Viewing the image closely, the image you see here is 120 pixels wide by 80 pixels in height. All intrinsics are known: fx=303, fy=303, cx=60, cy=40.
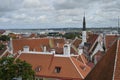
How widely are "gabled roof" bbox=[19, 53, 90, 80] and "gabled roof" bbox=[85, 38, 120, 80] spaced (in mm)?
18344

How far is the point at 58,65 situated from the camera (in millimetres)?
39906

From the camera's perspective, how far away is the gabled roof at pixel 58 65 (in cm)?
3788

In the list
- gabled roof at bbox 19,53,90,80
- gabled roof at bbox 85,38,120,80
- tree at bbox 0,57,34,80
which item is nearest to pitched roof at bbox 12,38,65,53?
gabled roof at bbox 19,53,90,80

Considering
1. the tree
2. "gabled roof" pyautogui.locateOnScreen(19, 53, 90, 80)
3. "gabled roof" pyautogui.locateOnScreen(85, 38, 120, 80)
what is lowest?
"gabled roof" pyautogui.locateOnScreen(19, 53, 90, 80)

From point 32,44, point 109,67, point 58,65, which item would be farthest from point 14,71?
point 32,44

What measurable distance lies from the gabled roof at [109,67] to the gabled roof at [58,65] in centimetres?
1834

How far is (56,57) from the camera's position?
4116cm

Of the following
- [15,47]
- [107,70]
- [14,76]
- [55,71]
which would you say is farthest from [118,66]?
[15,47]

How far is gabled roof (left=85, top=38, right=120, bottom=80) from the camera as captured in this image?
16672 mm

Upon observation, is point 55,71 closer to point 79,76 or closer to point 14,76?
point 79,76

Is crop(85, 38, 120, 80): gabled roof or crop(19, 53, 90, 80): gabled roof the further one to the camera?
crop(19, 53, 90, 80): gabled roof

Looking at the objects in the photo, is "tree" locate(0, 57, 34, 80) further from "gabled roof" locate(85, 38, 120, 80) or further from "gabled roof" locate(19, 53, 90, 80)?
"gabled roof" locate(19, 53, 90, 80)

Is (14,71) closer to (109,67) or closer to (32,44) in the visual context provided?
(109,67)

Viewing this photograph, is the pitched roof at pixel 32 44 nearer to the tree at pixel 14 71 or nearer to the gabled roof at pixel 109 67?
the tree at pixel 14 71
